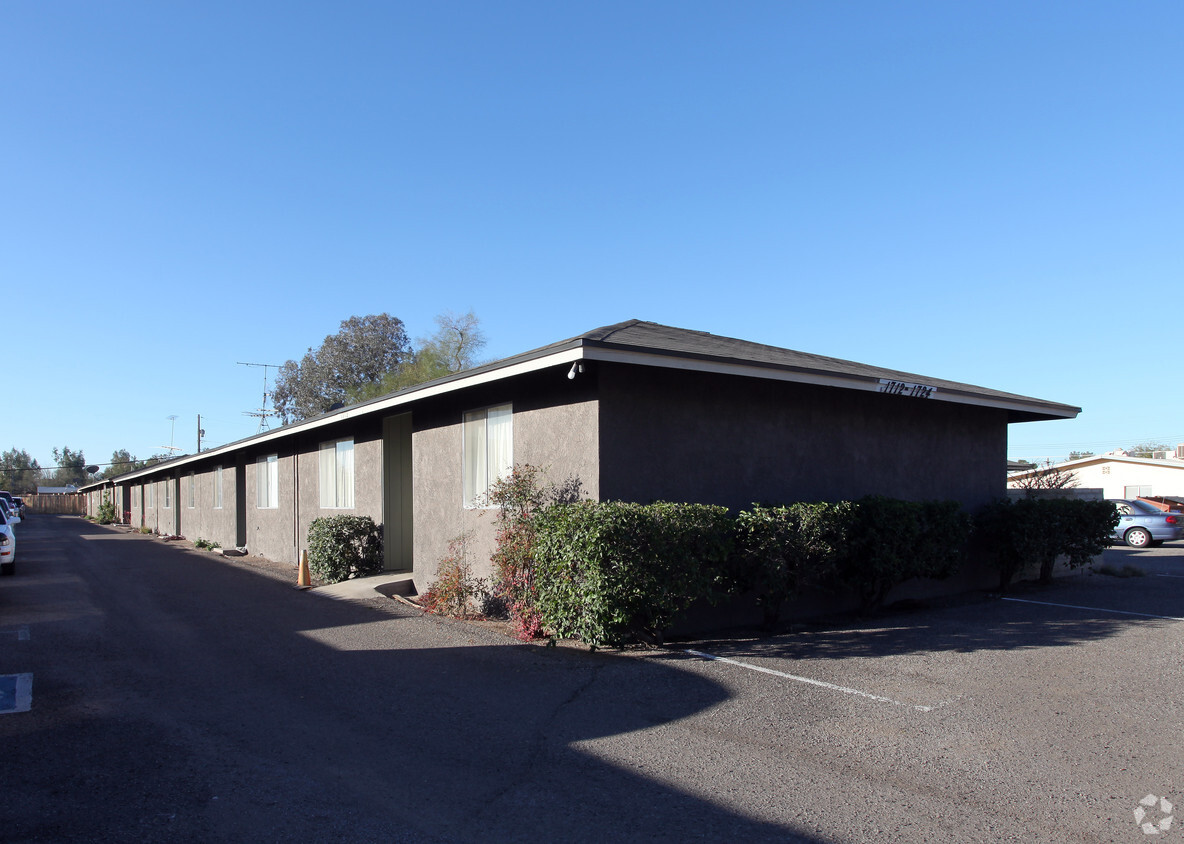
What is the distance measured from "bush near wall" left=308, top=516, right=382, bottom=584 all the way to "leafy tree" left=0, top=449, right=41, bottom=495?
370ft

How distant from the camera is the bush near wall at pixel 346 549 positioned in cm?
1426

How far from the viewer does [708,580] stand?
27.1 ft

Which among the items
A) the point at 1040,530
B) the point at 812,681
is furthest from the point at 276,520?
the point at 1040,530

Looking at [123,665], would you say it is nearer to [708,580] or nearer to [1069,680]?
[708,580]

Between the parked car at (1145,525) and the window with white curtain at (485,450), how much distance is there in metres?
21.3

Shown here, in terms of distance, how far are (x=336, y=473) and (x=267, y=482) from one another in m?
5.20

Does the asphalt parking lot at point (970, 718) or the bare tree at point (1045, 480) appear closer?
the asphalt parking lot at point (970, 718)

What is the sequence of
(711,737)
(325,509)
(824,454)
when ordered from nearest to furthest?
1. (711,737)
2. (824,454)
3. (325,509)

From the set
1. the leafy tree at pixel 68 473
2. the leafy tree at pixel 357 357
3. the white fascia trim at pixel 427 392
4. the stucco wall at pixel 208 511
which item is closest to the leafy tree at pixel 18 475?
the leafy tree at pixel 68 473

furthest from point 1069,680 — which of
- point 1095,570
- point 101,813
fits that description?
point 1095,570

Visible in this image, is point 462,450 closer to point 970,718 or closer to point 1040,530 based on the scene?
point 970,718

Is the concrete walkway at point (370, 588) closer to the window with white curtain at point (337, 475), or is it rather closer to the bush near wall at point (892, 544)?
the window with white curtain at point (337, 475)

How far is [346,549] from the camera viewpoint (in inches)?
563

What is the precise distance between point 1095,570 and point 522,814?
597 inches
